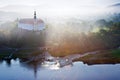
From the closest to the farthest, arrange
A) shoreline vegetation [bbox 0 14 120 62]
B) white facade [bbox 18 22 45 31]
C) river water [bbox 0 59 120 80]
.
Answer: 1. river water [bbox 0 59 120 80]
2. shoreline vegetation [bbox 0 14 120 62]
3. white facade [bbox 18 22 45 31]

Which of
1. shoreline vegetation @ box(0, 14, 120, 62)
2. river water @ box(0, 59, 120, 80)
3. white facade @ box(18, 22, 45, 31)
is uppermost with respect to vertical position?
white facade @ box(18, 22, 45, 31)

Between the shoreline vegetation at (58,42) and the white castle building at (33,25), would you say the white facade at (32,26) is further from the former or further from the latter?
the shoreline vegetation at (58,42)

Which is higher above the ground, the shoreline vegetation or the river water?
the shoreline vegetation

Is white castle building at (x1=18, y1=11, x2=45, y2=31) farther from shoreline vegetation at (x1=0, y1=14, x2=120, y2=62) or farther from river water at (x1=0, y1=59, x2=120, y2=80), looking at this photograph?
river water at (x1=0, y1=59, x2=120, y2=80)

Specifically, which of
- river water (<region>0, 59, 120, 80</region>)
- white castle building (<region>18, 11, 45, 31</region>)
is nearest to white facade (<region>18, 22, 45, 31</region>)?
white castle building (<region>18, 11, 45, 31</region>)

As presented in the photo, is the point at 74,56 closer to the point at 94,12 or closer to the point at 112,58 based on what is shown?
the point at 112,58

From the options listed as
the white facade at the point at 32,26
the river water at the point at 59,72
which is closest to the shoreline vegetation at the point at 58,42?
the white facade at the point at 32,26

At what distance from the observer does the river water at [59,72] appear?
16.7m

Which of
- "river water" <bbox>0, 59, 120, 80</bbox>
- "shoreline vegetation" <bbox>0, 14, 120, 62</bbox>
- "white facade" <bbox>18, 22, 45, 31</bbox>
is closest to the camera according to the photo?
"river water" <bbox>0, 59, 120, 80</bbox>

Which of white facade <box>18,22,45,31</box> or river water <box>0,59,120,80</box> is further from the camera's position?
white facade <box>18,22,45,31</box>

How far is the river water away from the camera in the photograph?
54.6 feet

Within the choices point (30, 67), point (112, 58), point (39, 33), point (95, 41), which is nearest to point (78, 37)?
point (95, 41)

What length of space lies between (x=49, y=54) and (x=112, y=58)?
4.99 m

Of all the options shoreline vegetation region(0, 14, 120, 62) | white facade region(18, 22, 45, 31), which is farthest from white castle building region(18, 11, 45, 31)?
shoreline vegetation region(0, 14, 120, 62)
